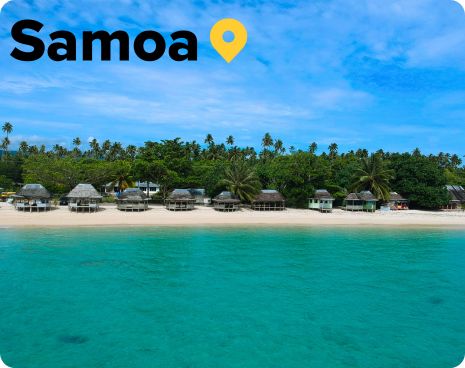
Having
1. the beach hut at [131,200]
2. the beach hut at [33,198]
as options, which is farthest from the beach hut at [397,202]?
the beach hut at [33,198]

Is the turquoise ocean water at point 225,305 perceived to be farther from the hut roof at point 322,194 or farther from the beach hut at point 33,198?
the hut roof at point 322,194

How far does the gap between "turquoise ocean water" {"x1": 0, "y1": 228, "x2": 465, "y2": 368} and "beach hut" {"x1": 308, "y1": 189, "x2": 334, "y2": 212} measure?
15.0 meters

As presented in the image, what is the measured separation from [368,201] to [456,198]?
14634 mm

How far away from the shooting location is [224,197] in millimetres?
34969

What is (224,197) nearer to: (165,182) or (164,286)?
(165,182)

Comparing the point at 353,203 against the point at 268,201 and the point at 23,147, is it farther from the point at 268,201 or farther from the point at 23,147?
the point at 23,147

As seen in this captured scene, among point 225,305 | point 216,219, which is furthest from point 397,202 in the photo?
point 225,305

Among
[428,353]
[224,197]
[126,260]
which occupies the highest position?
[224,197]

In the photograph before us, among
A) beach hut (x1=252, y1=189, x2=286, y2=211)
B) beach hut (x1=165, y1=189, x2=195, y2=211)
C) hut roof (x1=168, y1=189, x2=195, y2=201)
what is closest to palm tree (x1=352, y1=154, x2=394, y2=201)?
beach hut (x1=252, y1=189, x2=286, y2=211)

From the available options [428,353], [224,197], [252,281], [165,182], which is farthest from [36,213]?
[428,353]

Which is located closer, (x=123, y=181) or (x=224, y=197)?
(x=224, y=197)

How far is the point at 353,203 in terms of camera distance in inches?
1505

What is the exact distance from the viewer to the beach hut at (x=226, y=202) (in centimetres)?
3481

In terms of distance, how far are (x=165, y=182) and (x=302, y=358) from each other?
96.9ft
